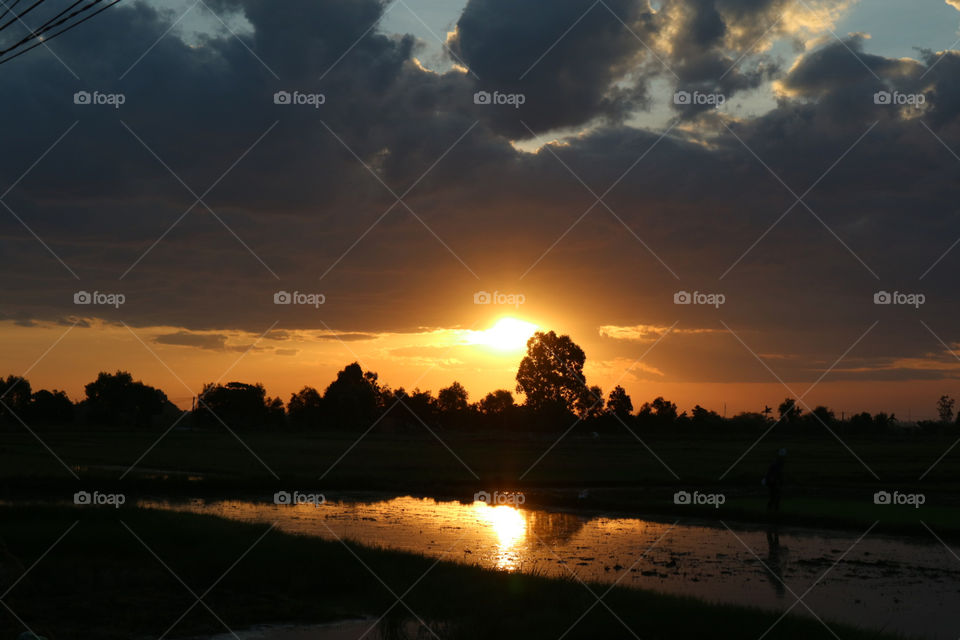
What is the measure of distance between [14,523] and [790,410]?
110096 millimetres

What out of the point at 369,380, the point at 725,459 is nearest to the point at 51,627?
the point at 725,459

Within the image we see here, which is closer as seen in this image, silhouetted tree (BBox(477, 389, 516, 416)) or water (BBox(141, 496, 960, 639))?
water (BBox(141, 496, 960, 639))

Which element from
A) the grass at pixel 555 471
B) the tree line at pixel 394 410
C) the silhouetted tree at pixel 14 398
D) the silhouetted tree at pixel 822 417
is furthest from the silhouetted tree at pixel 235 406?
the silhouetted tree at pixel 822 417

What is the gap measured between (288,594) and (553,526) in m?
10.7

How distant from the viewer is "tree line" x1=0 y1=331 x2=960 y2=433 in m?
92.1

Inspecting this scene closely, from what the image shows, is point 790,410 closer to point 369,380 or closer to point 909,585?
point 369,380

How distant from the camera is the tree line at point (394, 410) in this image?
92.1 metres

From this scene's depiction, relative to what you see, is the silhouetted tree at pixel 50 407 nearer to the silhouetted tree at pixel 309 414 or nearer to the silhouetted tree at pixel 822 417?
the silhouetted tree at pixel 309 414

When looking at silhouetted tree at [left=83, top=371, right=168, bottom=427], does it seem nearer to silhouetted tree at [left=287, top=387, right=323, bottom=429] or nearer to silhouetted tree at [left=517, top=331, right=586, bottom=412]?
silhouetted tree at [left=287, top=387, right=323, bottom=429]

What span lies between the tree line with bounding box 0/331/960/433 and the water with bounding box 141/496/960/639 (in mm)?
65127

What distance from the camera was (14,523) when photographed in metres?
18.3

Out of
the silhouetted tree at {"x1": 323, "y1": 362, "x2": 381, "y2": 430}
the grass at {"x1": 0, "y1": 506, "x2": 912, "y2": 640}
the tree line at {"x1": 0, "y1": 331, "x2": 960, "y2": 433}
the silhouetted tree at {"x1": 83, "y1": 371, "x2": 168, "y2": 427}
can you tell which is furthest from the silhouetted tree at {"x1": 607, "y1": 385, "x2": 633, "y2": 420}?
the grass at {"x1": 0, "y1": 506, "x2": 912, "y2": 640}

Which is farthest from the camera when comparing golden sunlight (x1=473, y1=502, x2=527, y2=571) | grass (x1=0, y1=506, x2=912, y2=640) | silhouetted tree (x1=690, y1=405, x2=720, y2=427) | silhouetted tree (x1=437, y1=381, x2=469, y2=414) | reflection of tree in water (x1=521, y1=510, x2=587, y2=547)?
silhouetted tree (x1=437, y1=381, x2=469, y2=414)

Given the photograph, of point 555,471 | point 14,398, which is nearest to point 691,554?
point 555,471
